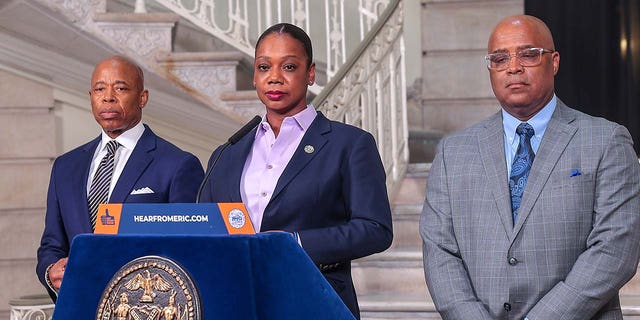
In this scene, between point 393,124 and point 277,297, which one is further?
point 393,124

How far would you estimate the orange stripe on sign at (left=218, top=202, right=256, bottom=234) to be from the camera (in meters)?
1.69

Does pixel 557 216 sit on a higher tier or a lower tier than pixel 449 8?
lower

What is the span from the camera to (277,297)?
1.67 metres

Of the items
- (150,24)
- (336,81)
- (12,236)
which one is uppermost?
(150,24)

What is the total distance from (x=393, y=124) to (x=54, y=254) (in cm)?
259

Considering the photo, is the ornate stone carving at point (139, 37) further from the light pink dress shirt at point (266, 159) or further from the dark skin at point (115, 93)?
the light pink dress shirt at point (266, 159)

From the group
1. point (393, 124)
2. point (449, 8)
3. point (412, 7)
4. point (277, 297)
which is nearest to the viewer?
point (277, 297)

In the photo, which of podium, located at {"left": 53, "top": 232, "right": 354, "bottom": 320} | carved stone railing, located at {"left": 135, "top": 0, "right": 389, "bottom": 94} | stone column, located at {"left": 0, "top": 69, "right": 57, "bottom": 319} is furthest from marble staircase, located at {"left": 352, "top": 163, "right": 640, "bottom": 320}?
stone column, located at {"left": 0, "top": 69, "right": 57, "bottom": 319}

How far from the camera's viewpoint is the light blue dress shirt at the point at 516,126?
223 cm

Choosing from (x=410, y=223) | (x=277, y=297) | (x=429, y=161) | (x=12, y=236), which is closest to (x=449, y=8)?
(x=429, y=161)

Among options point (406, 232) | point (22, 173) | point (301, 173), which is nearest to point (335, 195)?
point (301, 173)

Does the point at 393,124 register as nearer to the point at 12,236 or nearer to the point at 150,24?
the point at 150,24

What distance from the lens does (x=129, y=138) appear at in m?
2.45

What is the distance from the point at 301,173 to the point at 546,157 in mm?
494
